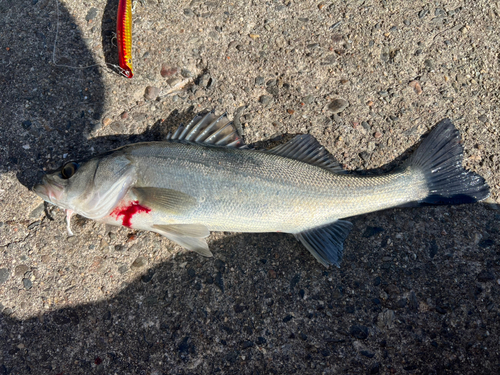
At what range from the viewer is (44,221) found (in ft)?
9.79

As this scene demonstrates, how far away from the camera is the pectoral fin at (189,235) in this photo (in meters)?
2.72

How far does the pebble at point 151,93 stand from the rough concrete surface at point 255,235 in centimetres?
1

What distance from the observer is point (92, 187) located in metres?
2.71

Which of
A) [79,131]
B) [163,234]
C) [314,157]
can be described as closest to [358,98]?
[314,157]

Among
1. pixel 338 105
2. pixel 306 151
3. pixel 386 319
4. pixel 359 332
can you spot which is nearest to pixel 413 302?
pixel 386 319

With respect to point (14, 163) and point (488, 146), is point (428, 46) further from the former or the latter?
point (14, 163)

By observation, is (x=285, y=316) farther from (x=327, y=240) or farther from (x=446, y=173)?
(x=446, y=173)

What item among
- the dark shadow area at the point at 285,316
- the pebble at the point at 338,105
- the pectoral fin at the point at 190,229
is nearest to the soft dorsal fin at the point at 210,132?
the pectoral fin at the point at 190,229

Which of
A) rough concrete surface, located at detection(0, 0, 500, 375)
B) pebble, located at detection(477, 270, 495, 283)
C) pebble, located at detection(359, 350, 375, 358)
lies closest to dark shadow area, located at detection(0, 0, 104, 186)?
rough concrete surface, located at detection(0, 0, 500, 375)

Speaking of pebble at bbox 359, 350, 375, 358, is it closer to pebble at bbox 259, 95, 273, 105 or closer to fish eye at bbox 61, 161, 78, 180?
pebble at bbox 259, 95, 273, 105

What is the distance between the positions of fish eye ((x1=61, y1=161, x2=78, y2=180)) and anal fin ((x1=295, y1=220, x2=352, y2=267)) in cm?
192

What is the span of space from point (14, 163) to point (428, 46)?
4.11 metres

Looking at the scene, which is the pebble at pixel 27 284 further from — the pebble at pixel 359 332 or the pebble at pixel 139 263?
the pebble at pixel 359 332

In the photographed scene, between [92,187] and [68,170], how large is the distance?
0.27 metres
